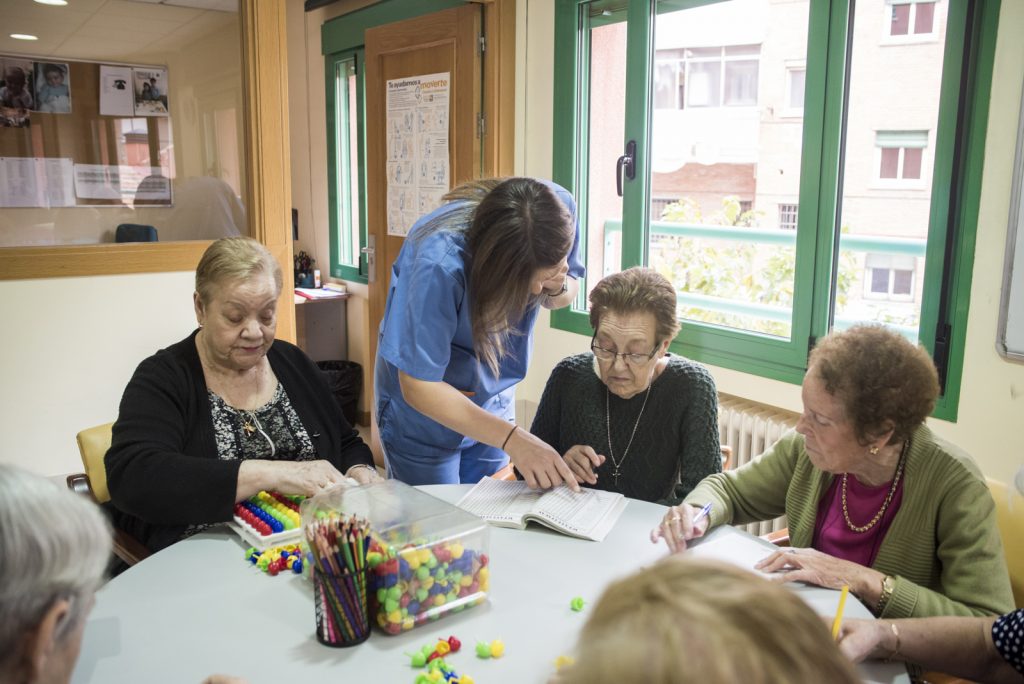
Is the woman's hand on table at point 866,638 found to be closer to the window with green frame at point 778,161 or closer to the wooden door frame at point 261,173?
the window with green frame at point 778,161

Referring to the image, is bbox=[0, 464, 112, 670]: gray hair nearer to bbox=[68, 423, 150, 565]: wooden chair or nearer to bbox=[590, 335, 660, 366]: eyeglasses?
bbox=[68, 423, 150, 565]: wooden chair

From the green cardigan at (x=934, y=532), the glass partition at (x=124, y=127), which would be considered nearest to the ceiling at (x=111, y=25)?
the glass partition at (x=124, y=127)

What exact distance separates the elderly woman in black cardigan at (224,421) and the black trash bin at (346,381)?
311 cm

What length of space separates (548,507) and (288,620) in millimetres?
622

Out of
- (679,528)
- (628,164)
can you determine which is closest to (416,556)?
(679,528)

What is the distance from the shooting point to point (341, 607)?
1.28 meters

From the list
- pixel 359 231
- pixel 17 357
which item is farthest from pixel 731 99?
pixel 17 357

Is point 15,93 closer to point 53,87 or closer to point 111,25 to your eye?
point 53,87

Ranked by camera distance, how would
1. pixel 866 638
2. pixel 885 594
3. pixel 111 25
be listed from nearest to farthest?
pixel 866 638 → pixel 885 594 → pixel 111 25

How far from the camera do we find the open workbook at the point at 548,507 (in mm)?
1728

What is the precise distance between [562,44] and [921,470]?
8.62 ft

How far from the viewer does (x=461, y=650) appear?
1300 millimetres

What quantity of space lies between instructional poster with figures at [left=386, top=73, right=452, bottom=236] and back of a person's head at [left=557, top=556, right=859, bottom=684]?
3528 millimetres

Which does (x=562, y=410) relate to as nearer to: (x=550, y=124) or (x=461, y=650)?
(x=461, y=650)
